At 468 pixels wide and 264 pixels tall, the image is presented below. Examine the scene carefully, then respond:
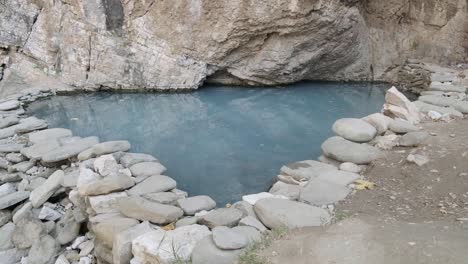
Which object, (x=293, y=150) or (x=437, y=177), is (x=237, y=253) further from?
(x=293, y=150)

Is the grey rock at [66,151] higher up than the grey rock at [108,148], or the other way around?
the grey rock at [108,148]

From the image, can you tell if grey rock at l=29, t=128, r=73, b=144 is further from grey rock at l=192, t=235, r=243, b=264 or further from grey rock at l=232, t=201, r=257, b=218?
grey rock at l=192, t=235, r=243, b=264

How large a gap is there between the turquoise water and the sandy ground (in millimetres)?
1234

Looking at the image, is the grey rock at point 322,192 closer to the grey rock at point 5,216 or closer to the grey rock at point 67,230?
the grey rock at point 67,230

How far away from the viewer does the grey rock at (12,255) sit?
12.0 feet

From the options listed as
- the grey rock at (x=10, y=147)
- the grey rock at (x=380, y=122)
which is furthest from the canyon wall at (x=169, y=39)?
the grey rock at (x=380, y=122)

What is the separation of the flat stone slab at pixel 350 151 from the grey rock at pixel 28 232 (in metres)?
2.84

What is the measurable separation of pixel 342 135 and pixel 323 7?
4.04 metres

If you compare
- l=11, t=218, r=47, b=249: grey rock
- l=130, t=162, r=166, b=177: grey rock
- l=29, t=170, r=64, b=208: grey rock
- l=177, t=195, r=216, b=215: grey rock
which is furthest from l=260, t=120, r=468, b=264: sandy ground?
l=29, t=170, r=64, b=208: grey rock

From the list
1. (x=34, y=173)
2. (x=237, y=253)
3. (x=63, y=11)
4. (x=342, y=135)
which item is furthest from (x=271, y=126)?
(x=63, y=11)

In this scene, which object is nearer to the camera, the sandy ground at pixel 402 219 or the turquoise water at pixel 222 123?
the sandy ground at pixel 402 219

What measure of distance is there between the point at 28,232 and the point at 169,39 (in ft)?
16.4

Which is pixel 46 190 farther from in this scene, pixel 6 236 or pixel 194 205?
pixel 194 205

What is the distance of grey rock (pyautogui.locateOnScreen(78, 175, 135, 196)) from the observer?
3.49 metres
